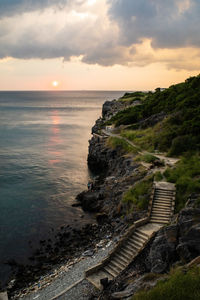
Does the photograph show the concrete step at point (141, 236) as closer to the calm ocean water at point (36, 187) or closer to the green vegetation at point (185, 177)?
the green vegetation at point (185, 177)

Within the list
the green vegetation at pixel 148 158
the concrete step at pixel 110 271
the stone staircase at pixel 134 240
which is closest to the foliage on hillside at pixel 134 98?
the green vegetation at pixel 148 158

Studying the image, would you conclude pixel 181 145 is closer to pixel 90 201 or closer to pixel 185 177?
pixel 185 177

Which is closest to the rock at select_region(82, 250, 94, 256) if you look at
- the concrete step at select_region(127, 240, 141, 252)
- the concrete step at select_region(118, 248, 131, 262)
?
the concrete step at select_region(118, 248, 131, 262)

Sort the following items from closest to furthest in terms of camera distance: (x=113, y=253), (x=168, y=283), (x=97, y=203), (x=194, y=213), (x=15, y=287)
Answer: (x=168, y=283)
(x=194, y=213)
(x=113, y=253)
(x=15, y=287)
(x=97, y=203)

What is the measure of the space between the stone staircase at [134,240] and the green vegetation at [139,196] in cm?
174

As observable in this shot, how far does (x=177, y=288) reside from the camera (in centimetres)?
1429

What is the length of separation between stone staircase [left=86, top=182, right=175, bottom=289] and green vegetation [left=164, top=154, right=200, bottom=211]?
0.97 m

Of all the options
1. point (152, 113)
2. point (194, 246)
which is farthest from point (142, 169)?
point (152, 113)

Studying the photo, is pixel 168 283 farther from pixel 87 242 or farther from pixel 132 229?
pixel 87 242

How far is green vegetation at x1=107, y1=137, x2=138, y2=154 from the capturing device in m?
51.0

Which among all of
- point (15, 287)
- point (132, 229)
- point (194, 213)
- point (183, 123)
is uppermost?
point (183, 123)

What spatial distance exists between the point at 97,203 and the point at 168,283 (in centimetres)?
2759

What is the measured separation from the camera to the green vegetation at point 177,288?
13.8 m

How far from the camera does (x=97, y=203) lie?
1658 inches
